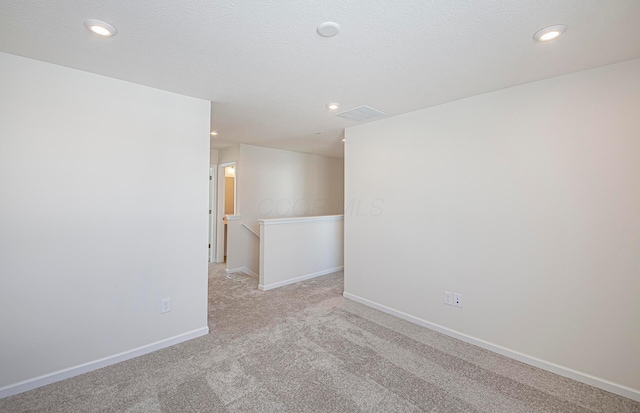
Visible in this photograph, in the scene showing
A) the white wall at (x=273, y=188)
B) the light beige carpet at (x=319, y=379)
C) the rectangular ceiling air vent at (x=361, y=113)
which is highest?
the rectangular ceiling air vent at (x=361, y=113)

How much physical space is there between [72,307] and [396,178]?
326cm

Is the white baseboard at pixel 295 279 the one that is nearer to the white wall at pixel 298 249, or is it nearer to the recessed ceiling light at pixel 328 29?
the white wall at pixel 298 249

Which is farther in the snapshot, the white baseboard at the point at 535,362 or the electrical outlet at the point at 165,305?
the electrical outlet at the point at 165,305

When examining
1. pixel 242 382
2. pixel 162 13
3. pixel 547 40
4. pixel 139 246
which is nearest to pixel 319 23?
pixel 162 13

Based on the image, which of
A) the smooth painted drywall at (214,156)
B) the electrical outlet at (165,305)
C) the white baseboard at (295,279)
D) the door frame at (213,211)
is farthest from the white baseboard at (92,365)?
the smooth painted drywall at (214,156)

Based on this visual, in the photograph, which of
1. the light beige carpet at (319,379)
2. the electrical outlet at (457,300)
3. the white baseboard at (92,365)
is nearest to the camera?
the light beige carpet at (319,379)

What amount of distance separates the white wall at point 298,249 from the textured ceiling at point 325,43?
2167mm

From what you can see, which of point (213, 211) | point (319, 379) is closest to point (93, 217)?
point (319, 379)

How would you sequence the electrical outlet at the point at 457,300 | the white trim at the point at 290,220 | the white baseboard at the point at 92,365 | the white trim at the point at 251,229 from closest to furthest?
the white baseboard at the point at 92,365
the electrical outlet at the point at 457,300
the white trim at the point at 290,220
the white trim at the point at 251,229

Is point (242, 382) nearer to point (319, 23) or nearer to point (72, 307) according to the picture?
point (72, 307)

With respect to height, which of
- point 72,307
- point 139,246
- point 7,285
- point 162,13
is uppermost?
point 162,13

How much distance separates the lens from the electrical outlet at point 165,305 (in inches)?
98.0

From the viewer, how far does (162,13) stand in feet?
4.71

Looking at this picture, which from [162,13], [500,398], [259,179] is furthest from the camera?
[259,179]
